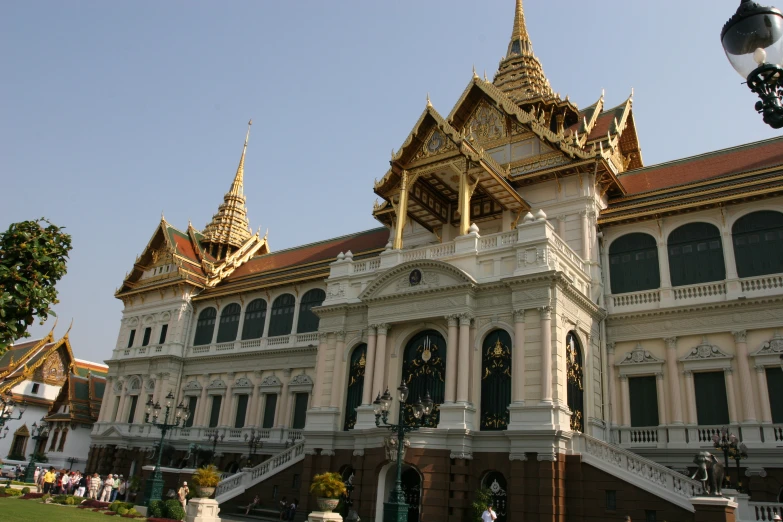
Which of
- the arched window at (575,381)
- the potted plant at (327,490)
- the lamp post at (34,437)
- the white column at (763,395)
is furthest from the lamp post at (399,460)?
the lamp post at (34,437)

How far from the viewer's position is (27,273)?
506 inches

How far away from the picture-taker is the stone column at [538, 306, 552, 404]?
64.6 ft

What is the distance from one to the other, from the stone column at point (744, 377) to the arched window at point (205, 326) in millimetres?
27502

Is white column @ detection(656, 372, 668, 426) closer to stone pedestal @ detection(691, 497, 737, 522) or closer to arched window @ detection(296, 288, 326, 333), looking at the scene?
stone pedestal @ detection(691, 497, 737, 522)

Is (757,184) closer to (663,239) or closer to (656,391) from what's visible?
(663,239)

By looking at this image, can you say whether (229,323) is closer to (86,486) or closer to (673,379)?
(86,486)

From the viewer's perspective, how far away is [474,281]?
72.5 feet

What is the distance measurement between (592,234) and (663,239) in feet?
8.25

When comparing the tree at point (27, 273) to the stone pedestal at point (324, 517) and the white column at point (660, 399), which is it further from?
the white column at point (660, 399)

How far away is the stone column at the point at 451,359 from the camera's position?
70.3 ft

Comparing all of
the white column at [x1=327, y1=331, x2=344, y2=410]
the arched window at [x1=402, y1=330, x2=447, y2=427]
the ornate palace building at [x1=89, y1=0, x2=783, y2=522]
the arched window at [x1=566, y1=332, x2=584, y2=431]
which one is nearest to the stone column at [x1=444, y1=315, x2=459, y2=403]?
the ornate palace building at [x1=89, y1=0, x2=783, y2=522]

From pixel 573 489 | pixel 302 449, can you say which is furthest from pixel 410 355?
pixel 573 489

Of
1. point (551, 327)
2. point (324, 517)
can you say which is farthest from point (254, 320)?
point (551, 327)

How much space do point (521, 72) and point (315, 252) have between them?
51.0 ft
